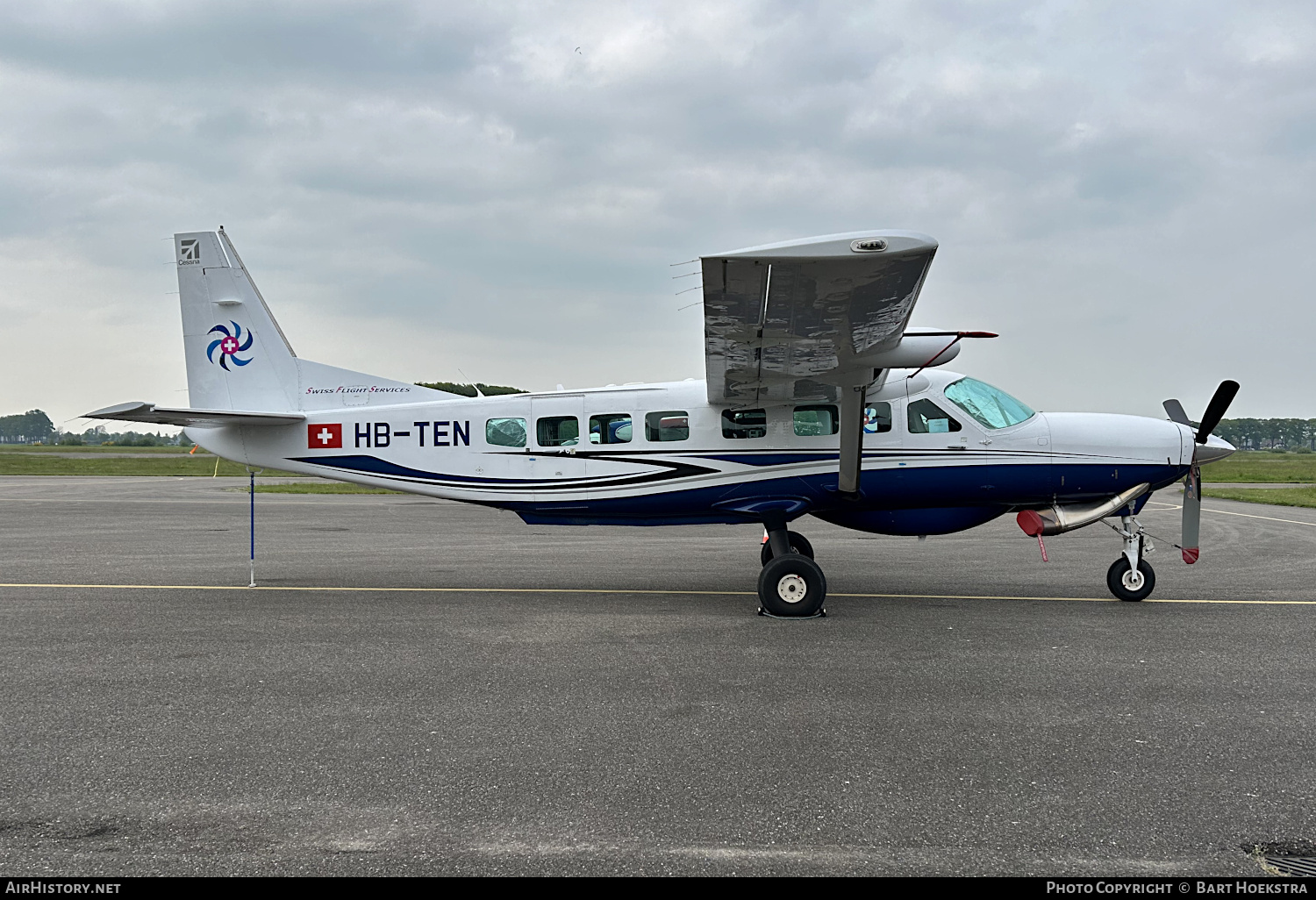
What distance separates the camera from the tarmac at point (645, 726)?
347cm

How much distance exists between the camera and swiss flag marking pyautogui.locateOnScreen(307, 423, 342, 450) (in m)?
10.4

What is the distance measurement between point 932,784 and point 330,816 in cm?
281

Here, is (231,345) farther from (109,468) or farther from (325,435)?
(109,468)

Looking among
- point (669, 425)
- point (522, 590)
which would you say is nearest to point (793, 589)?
point (669, 425)

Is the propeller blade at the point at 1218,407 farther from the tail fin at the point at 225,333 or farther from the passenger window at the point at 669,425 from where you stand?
the tail fin at the point at 225,333

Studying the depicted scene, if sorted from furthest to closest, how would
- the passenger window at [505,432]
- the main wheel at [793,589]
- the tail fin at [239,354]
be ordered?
the tail fin at [239,354], the passenger window at [505,432], the main wheel at [793,589]

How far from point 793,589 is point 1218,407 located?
510 cm

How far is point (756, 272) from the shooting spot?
6.11 metres

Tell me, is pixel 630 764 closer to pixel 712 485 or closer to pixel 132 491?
pixel 712 485

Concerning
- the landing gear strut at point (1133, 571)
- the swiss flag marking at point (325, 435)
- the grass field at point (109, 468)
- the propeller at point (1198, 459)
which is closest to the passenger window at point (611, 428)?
the swiss flag marking at point (325, 435)

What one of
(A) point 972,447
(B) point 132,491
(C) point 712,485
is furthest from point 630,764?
(B) point 132,491

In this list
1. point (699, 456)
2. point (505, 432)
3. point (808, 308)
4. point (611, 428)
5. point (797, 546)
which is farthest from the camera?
point (797, 546)

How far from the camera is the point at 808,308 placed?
682 cm

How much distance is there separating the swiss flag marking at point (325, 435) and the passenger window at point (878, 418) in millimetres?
6306
